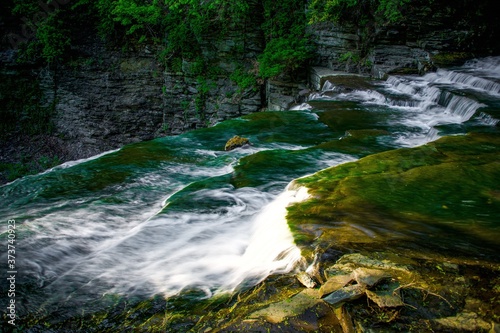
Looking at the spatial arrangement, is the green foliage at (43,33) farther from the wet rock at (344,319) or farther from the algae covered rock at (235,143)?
the wet rock at (344,319)

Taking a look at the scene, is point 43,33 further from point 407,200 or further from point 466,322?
point 466,322

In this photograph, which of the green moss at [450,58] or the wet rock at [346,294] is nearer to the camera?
the wet rock at [346,294]

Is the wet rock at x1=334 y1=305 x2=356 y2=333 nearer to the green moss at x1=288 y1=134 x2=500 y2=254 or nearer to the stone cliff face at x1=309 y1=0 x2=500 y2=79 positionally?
the green moss at x1=288 y1=134 x2=500 y2=254

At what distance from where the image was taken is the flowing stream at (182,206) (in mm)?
2973

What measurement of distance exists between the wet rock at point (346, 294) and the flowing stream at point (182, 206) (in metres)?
0.59

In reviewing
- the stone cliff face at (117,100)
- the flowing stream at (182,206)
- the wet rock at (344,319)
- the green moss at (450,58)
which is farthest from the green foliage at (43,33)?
the wet rock at (344,319)

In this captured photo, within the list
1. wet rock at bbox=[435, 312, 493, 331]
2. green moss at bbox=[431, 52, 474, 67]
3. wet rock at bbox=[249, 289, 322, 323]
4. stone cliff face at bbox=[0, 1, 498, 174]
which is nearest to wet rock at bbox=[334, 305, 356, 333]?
wet rock at bbox=[249, 289, 322, 323]

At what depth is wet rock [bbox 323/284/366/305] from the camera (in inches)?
84.3

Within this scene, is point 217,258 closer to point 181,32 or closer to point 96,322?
point 96,322

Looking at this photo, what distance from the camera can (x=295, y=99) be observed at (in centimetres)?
1290

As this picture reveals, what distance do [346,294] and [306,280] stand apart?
14.0 inches

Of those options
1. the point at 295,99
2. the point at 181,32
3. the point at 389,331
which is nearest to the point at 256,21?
the point at 181,32

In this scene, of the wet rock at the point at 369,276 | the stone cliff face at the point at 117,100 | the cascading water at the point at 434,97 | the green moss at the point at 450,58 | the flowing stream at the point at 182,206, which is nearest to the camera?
the wet rock at the point at 369,276

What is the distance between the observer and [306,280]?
246 cm
